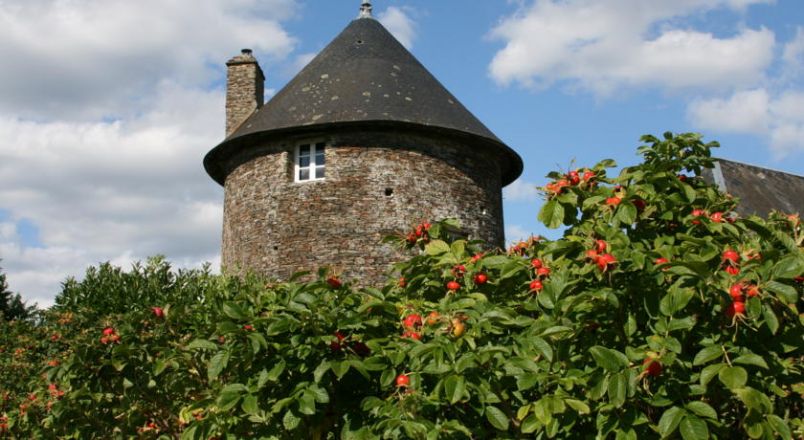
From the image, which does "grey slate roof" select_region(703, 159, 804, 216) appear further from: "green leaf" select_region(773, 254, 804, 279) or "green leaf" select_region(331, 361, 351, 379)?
"green leaf" select_region(331, 361, 351, 379)

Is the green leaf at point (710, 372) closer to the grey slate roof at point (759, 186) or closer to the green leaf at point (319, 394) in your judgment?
the green leaf at point (319, 394)

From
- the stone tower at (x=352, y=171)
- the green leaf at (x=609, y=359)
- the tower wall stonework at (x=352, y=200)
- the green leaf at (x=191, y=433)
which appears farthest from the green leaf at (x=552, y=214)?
the stone tower at (x=352, y=171)

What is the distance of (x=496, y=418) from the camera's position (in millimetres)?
3650

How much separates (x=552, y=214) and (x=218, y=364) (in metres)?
1.87

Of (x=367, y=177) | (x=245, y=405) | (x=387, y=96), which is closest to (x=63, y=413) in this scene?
(x=245, y=405)

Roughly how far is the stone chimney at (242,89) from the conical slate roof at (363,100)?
97 centimetres

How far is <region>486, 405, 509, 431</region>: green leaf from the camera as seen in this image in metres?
3.63

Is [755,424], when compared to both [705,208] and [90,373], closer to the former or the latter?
[705,208]

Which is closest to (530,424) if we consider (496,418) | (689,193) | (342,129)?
(496,418)

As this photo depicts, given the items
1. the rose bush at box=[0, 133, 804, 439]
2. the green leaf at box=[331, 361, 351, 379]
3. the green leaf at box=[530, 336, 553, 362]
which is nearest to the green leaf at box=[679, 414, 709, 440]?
the rose bush at box=[0, 133, 804, 439]

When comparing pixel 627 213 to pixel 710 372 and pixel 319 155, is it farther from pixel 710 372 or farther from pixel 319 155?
pixel 319 155

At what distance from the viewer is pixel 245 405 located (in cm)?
389

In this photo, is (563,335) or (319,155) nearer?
(563,335)

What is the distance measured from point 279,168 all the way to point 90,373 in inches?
494
